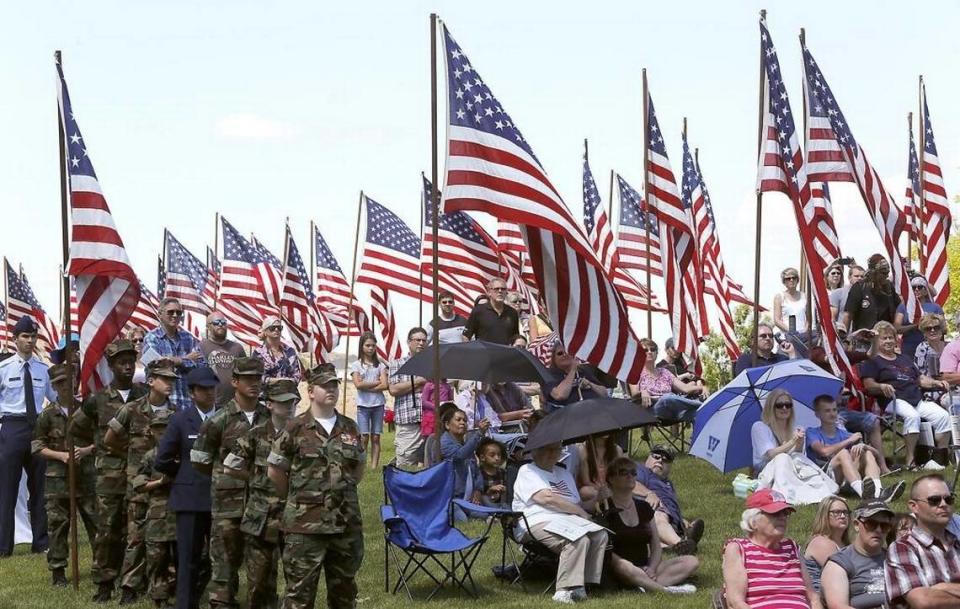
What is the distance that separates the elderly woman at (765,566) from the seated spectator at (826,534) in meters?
0.56

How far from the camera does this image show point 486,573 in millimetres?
13695

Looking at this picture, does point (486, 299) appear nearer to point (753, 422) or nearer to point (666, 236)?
point (666, 236)

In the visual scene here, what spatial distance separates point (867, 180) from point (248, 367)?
865 cm

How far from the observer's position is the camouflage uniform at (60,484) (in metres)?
14.0

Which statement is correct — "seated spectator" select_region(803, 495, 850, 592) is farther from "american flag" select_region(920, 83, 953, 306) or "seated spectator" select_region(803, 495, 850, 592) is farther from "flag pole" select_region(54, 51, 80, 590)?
"american flag" select_region(920, 83, 953, 306)

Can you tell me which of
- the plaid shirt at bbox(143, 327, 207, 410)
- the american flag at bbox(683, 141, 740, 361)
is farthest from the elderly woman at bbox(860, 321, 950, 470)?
the plaid shirt at bbox(143, 327, 207, 410)

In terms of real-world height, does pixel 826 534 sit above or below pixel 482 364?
below

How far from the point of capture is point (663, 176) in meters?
20.4

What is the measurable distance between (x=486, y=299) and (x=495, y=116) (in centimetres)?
715

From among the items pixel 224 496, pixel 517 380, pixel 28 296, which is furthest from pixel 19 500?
pixel 28 296

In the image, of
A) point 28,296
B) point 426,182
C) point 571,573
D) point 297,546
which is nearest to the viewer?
point 297,546

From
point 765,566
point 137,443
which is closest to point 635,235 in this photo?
point 137,443

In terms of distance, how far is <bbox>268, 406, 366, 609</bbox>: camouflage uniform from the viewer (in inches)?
408

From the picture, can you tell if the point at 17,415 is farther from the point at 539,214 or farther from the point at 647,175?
the point at 647,175
